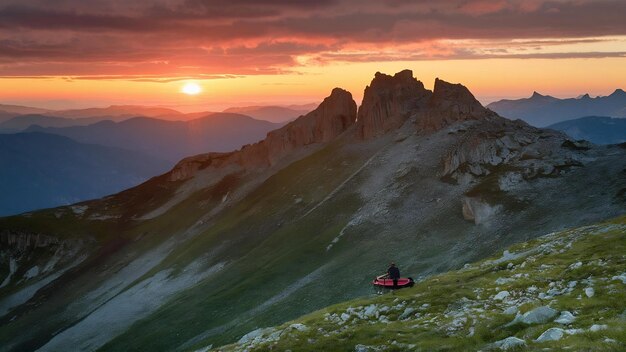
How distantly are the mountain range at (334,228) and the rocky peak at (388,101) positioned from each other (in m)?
0.54

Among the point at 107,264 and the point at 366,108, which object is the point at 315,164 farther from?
the point at 107,264

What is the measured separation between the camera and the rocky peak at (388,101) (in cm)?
16825

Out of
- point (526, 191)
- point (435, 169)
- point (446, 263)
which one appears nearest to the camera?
point (446, 263)

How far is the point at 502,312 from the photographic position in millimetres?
31984

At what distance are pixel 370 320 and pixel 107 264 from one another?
14535 cm

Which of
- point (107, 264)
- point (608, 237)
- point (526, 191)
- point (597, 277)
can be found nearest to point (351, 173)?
point (526, 191)

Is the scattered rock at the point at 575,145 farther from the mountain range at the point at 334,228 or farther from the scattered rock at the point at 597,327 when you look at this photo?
the scattered rock at the point at 597,327

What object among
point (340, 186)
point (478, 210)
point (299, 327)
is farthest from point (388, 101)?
point (299, 327)

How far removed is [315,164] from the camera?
171 m

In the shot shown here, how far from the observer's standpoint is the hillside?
25.6 m

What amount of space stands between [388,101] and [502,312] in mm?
146414

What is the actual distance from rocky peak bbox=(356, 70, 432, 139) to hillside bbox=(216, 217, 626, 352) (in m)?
118

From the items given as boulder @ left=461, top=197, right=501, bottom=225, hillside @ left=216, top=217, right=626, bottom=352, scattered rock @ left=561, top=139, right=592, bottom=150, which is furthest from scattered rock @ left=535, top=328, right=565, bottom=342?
scattered rock @ left=561, top=139, right=592, bottom=150

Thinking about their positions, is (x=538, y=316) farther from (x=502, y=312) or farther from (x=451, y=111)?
(x=451, y=111)
